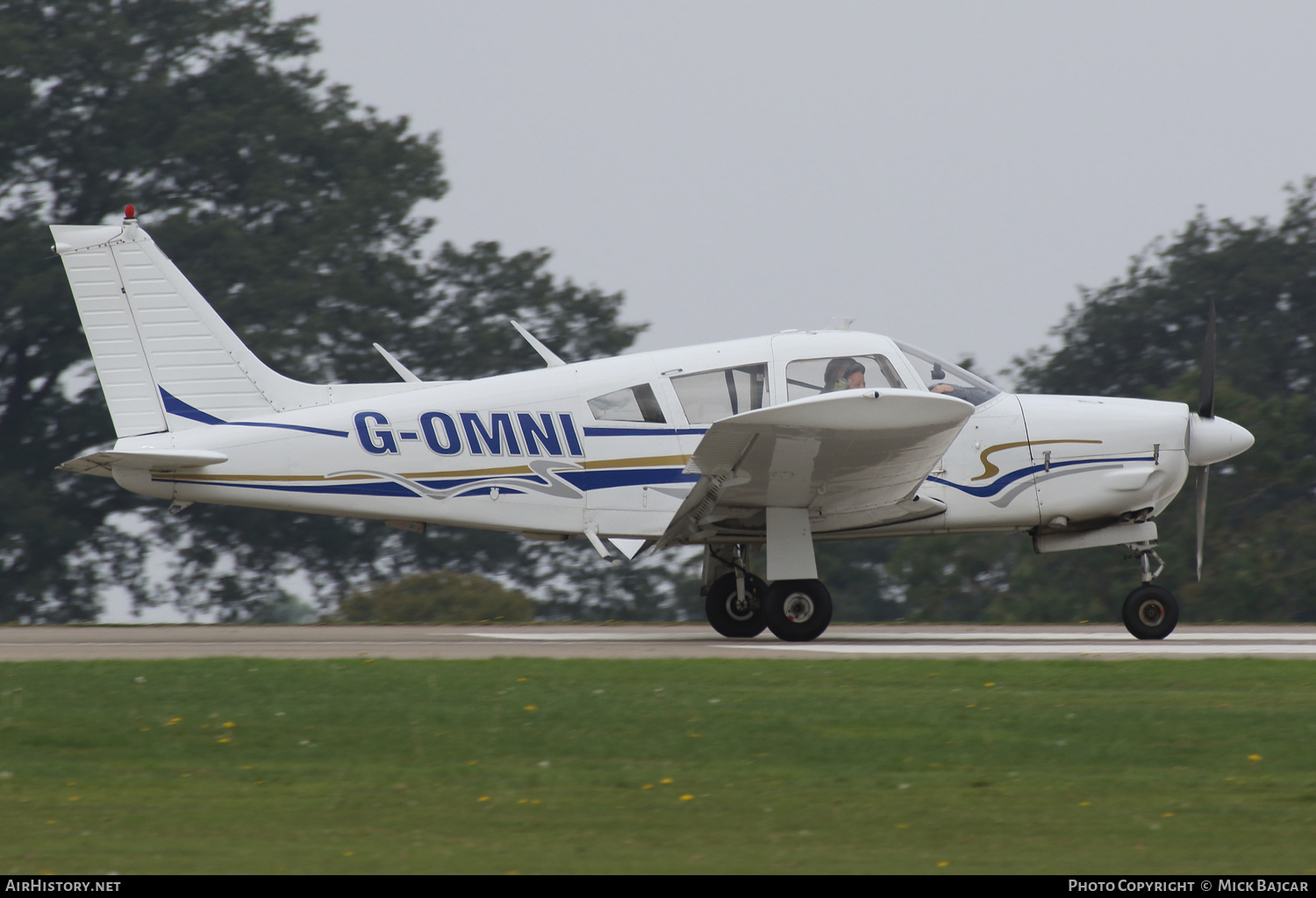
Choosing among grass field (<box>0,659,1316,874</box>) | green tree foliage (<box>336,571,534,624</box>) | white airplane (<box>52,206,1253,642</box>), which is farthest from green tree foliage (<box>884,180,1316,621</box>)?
grass field (<box>0,659,1316,874</box>)

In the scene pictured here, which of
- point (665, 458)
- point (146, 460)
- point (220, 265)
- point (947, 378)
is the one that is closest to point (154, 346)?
point (146, 460)

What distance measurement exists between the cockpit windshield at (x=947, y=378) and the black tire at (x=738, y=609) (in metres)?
2.45

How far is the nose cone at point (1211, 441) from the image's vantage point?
12500mm

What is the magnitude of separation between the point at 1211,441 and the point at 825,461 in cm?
367

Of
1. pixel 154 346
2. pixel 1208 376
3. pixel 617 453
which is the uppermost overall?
pixel 154 346

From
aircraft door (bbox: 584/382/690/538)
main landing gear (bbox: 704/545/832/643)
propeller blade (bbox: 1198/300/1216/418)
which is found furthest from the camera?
main landing gear (bbox: 704/545/832/643)

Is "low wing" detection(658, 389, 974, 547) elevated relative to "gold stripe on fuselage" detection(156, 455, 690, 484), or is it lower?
lower

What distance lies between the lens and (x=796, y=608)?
39.8ft

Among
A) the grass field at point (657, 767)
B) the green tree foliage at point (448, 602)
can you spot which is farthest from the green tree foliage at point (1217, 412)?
the grass field at point (657, 767)

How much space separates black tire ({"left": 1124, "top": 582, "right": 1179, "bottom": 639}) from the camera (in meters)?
12.4

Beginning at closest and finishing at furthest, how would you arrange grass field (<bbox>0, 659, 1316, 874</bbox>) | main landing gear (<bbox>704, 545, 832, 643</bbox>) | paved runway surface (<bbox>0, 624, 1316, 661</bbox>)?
1. grass field (<bbox>0, 659, 1316, 874</bbox>)
2. paved runway surface (<bbox>0, 624, 1316, 661</bbox>)
3. main landing gear (<bbox>704, 545, 832, 643</bbox>)

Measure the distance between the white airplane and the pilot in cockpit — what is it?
0.02 meters

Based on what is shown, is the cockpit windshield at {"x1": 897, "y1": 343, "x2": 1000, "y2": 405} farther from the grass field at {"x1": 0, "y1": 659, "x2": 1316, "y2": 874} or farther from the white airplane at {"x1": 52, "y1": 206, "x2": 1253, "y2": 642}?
the grass field at {"x1": 0, "y1": 659, "x2": 1316, "y2": 874}

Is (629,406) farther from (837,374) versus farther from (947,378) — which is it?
(947,378)
